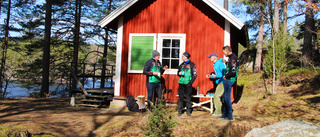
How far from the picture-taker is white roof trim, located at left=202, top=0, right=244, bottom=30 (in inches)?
303

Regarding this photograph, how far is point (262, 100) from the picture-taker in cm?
1013

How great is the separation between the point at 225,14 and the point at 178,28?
1.69m

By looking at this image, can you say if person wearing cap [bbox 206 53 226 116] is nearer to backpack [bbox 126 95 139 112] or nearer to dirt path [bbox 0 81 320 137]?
dirt path [bbox 0 81 320 137]

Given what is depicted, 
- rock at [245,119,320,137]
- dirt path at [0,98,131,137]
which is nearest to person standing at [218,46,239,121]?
rock at [245,119,320,137]

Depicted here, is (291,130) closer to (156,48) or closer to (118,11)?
(156,48)

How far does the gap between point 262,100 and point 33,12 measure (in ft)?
55.5

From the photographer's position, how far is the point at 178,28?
8578 millimetres

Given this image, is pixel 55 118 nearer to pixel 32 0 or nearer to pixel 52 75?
pixel 52 75

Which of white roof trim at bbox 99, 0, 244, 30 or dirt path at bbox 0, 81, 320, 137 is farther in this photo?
white roof trim at bbox 99, 0, 244, 30

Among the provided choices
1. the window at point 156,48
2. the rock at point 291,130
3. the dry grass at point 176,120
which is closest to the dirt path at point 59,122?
the dry grass at point 176,120

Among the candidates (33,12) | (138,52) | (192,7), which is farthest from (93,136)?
(33,12)

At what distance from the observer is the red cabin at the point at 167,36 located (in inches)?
331

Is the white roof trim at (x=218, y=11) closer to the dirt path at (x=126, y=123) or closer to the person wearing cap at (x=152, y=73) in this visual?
the person wearing cap at (x=152, y=73)

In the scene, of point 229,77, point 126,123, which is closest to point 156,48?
point 229,77
